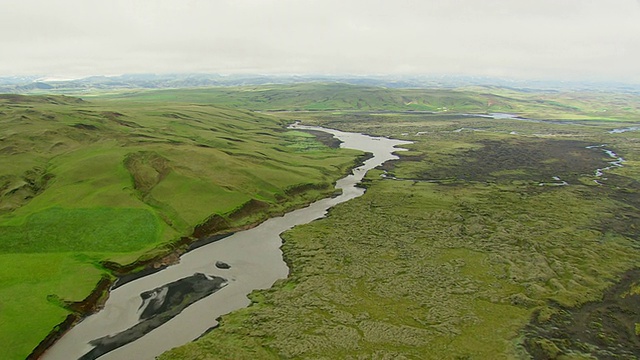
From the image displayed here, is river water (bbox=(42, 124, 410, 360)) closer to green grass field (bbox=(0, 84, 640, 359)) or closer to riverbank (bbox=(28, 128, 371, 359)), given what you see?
riverbank (bbox=(28, 128, 371, 359))

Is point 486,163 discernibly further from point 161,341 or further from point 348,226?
point 161,341

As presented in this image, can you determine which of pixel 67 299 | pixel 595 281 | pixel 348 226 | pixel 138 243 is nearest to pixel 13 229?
pixel 138 243

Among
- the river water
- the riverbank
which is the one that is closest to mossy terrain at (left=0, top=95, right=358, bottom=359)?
the riverbank

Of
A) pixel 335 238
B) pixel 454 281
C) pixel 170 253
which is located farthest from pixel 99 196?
pixel 454 281

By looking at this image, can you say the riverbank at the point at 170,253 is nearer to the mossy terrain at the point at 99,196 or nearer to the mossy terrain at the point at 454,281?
the mossy terrain at the point at 99,196

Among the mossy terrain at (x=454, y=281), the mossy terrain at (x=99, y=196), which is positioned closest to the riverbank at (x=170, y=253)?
the mossy terrain at (x=99, y=196)

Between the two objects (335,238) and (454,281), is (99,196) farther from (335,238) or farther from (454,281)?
(454,281)
